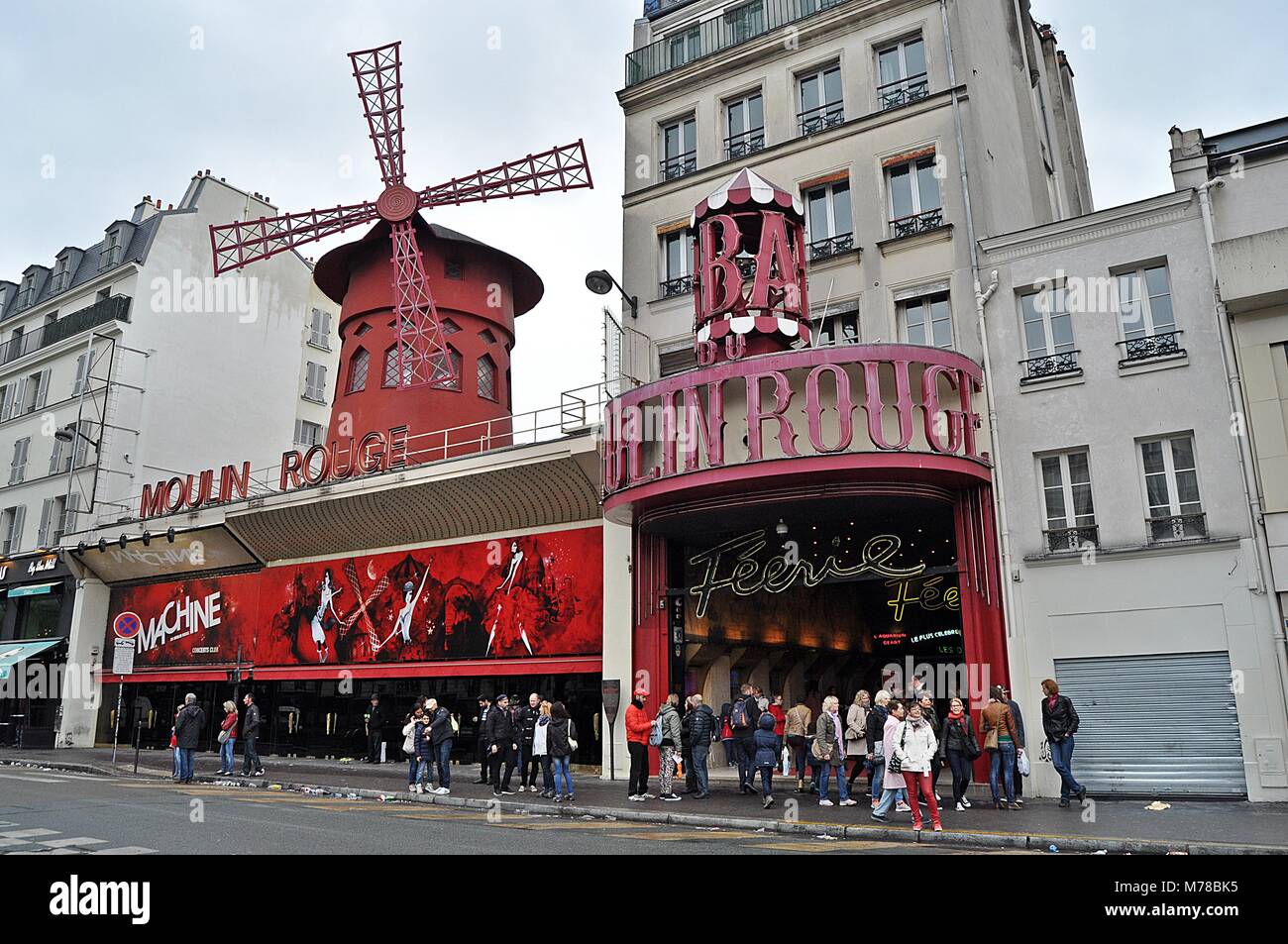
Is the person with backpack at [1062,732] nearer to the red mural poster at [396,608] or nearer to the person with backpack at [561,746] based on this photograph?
the person with backpack at [561,746]

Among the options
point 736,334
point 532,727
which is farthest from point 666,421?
point 532,727

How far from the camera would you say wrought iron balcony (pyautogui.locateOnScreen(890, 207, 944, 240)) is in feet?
53.2

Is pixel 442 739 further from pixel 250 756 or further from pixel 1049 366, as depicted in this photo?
pixel 1049 366

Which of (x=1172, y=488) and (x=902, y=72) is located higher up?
(x=902, y=72)

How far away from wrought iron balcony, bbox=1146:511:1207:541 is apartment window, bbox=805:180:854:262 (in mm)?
6783

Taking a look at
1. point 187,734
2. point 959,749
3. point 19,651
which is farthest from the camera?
point 19,651

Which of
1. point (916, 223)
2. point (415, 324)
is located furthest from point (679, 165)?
point (415, 324)

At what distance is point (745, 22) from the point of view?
19.7m

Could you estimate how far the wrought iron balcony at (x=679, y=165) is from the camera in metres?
19.4

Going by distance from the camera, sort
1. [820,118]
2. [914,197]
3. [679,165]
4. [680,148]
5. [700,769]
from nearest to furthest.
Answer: [700,769], [914,197], [820,118], [679,165], [680,148]

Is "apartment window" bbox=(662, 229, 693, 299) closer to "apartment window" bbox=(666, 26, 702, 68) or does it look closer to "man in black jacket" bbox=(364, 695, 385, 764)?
"apartment window" bbox=(666, 26, 702, 68)

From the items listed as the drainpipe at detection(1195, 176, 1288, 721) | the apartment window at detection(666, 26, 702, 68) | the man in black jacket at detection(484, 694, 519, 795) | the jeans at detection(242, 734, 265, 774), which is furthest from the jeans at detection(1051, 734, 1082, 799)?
the apartment window at detection(666, 26, 702, 68)

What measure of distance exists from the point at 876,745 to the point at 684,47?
14.8 metres

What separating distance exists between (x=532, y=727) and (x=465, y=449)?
1061 centimetres
